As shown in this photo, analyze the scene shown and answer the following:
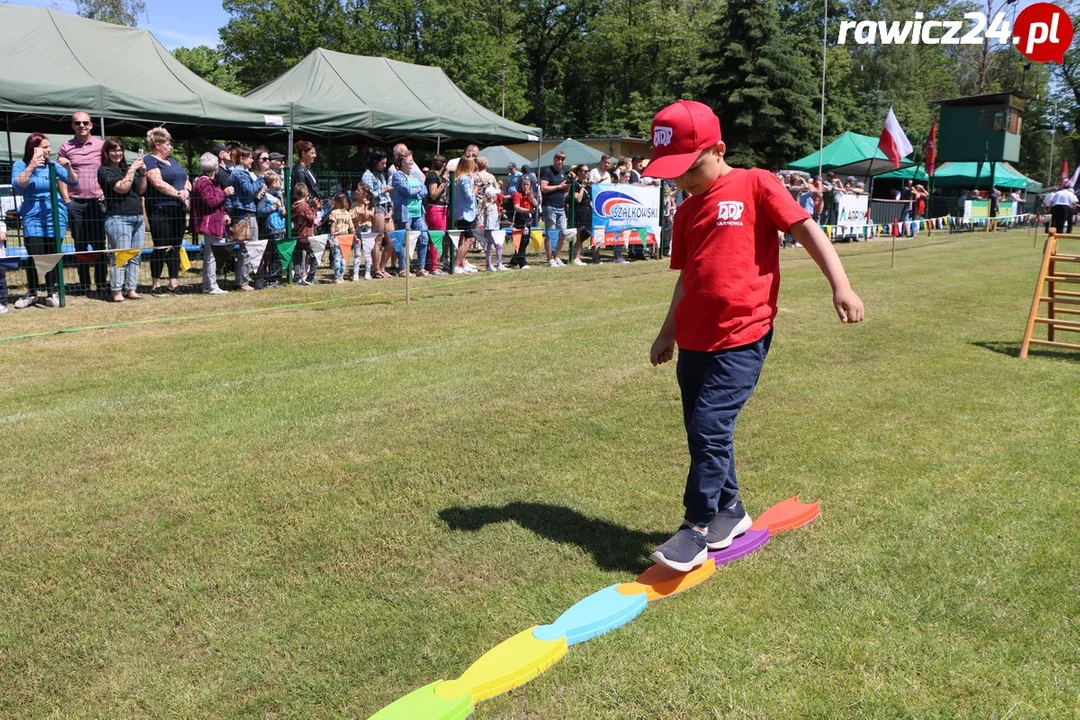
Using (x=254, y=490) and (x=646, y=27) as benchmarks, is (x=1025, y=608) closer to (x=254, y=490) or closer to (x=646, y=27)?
(x=254, y=490)

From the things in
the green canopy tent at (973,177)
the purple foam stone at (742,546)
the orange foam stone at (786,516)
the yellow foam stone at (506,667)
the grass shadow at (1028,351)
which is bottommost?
the yellow foam stone at (506,667)

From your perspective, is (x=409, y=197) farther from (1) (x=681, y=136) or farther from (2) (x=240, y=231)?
(1) (x=681, y=136)

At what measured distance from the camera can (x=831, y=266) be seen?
357 centimetres

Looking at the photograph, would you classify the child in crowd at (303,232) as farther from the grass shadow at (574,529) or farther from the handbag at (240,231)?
the grass shadow at (574,529)

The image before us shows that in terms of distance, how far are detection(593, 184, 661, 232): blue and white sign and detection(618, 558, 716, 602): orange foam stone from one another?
15090mm

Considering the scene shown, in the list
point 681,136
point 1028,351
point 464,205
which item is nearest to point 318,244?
point 464,205

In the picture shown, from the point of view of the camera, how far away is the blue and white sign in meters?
18.4

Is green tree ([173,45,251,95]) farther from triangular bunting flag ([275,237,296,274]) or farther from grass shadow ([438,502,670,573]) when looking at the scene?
grass shadow ([438,502,670,573])

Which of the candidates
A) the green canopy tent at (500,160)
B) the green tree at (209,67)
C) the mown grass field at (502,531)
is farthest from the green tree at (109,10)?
the mown grass field at (502,531)

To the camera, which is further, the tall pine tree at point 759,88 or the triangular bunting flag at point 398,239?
the tall pine tree at point 759,88

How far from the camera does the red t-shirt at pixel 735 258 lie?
3594mm

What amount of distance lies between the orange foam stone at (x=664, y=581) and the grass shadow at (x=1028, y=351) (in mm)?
6303

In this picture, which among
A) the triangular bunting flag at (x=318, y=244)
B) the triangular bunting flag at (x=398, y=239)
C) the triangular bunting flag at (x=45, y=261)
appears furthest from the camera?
the triangular bunting flag at (x=398, y=239)

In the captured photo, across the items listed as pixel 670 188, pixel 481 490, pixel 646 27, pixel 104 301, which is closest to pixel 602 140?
pixel 646 27
